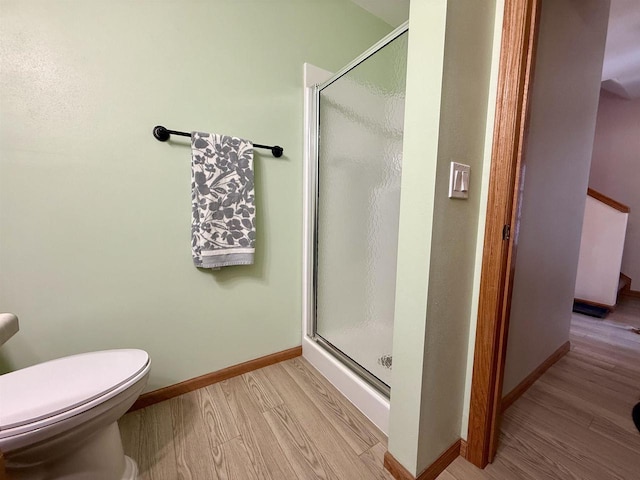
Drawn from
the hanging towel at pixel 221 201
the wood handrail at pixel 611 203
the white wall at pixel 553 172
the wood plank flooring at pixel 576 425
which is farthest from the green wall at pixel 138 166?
the wood handrail at pixel 611 203

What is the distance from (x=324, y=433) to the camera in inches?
41.6

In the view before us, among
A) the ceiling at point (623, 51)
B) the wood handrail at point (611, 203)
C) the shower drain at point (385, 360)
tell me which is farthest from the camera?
the wood handrail at point (611, 203)

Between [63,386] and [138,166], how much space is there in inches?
32.5

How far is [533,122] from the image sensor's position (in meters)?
1.06

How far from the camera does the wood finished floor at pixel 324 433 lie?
914 mm

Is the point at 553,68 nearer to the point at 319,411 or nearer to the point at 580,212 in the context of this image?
the point at 580,212

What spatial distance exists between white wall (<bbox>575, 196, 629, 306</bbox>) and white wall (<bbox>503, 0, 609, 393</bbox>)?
129cm

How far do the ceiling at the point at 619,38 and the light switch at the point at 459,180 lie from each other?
56.2 inches

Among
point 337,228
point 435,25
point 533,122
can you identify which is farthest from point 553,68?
point 337,228

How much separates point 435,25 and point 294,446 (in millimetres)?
1514

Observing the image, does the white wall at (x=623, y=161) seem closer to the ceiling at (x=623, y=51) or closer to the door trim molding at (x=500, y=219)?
the ceiling at (x=623, y=51)

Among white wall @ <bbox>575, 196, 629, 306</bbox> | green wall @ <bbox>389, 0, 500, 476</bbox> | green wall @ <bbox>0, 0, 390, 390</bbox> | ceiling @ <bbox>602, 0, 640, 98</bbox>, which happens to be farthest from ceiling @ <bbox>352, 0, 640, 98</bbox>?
white wall @ <bbox>575, 196, 629, 306</bbox>

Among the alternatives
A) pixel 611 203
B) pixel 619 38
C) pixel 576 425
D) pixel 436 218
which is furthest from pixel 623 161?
pixel 436 218

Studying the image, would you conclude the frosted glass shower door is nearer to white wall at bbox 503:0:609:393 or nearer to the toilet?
white wall at bbox 503:0:609:393
